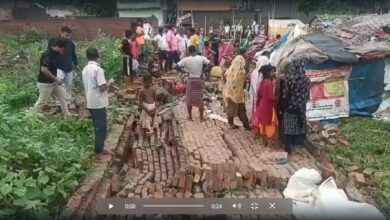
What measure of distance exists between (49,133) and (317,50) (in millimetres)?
2412

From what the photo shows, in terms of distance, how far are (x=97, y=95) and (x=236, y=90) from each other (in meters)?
1.31

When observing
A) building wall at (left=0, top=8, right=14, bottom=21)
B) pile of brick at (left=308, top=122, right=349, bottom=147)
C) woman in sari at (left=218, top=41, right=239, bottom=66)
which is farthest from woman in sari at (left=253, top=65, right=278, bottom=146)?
woman in sari at (left=218, top=41, right=239, bottom=66)

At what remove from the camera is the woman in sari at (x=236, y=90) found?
404cm

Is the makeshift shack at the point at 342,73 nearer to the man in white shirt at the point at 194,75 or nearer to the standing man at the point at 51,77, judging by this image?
the man in white shirt at the point at 194,75

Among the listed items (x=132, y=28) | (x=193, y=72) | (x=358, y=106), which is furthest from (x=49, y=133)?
(x=358, y=106)

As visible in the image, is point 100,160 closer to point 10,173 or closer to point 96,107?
point 96,107

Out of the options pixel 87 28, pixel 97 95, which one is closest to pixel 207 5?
pixel 97 95

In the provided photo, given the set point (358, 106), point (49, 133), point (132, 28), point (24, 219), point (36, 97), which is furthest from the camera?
point (132, 28)

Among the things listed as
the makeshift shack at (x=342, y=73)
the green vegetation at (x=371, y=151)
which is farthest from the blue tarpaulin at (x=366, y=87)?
the green vegetation at (x=371, y=151)

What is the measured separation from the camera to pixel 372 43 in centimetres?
480

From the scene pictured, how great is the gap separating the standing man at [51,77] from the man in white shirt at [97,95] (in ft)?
2.06

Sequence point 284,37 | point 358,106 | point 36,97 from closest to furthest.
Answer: point 36,97, point 358,106, point 284,37

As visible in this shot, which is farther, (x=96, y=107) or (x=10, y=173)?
(x=96, y=107)

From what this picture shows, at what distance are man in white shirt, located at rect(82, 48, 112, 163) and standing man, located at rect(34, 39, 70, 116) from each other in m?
0.63
